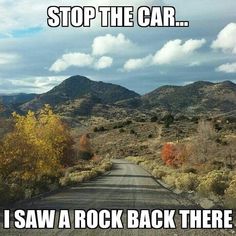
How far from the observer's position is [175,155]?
308 ft

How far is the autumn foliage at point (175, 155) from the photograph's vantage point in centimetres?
8994

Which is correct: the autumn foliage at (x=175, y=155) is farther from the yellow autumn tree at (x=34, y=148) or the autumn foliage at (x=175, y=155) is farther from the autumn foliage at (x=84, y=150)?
the yellow autumn tree at (x=34, y=148)

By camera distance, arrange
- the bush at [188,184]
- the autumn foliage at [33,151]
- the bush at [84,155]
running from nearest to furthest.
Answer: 1. the autumn foliage at [33,151]
2. the bush at [188,184]
3. the bush at [84,155]

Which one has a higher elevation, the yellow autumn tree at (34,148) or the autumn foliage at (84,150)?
the yellow autumn tree at (34,148)

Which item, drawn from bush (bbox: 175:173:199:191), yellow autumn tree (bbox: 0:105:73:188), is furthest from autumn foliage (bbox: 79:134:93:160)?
bush (bbox: 175:173:199:191)

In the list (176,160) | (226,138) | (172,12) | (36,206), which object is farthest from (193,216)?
(226,138)

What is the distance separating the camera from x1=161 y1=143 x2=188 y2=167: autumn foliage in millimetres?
89938

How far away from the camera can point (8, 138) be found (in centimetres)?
3522

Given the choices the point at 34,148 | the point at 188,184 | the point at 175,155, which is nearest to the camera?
the point at 188,184

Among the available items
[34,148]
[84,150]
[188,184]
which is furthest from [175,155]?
[34,148]

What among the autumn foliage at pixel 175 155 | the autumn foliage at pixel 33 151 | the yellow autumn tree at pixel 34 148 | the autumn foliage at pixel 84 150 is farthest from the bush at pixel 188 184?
the autumn foliage at pixel 84 150

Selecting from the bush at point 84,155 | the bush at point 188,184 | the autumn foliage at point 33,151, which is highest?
the autumn foliage at point 33,151

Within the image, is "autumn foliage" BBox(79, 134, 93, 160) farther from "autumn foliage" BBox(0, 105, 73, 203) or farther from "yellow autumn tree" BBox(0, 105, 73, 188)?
"yellow autumn tree" BBox(0, 105, 73, 188)

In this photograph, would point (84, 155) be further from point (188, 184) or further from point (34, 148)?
point (188, 184)
